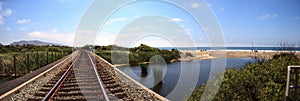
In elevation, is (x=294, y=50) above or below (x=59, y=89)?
above

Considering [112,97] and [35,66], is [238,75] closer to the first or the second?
[112,97]

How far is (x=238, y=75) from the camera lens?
4824mm

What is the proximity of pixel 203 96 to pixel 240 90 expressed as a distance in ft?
2.70

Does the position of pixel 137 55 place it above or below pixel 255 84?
below

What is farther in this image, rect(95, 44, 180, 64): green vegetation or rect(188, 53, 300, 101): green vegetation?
rect(95, 44, 180, 64): green vegetation

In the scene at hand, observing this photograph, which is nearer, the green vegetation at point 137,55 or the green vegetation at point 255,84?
the green vegetation at point 255,84

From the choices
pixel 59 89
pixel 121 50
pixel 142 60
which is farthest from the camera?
pixel 121 50

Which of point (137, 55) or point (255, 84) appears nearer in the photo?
point (255, 84)

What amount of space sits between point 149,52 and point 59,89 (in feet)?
91.0

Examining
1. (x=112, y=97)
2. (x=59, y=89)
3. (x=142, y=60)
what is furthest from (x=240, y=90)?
(x=142, y=60)

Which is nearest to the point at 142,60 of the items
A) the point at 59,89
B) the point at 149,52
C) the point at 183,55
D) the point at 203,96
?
the point at 149,52

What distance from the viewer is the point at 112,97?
6703 millimetres

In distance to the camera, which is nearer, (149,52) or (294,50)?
(294,50)

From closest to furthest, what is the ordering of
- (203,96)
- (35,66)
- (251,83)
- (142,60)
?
(251,83), (203,96), (35,66), (142,60)
